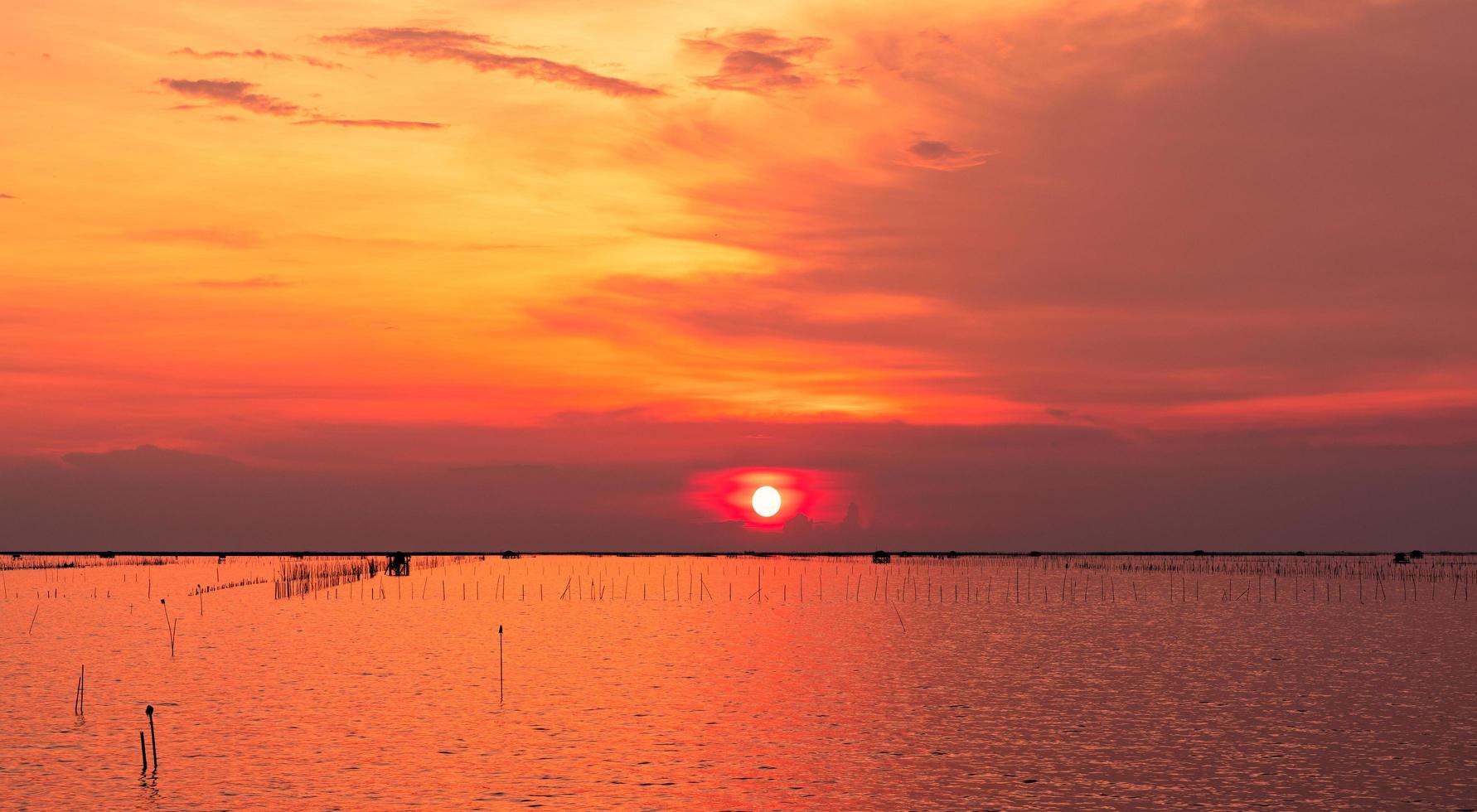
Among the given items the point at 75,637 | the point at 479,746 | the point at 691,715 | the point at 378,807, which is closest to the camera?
the point at 378,807

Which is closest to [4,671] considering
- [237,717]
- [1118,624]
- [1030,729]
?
[237,717]

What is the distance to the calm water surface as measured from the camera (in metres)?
32.8

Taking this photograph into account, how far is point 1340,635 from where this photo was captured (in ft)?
259

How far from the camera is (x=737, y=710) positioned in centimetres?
4662

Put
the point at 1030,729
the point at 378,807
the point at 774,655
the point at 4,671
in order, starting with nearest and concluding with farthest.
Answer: the point at 378,807 → the point at 1030,729 → the point at 4,671 → the point at 774,655

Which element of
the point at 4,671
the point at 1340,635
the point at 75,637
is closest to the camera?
the point at 4,671

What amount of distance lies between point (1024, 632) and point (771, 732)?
4225cm

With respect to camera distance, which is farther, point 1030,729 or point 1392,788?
point 1030,729

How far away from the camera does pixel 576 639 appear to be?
242 feet

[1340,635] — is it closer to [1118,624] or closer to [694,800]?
[1118,624]

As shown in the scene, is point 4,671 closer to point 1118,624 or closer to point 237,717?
point 237,717

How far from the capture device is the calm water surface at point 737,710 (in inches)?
1293

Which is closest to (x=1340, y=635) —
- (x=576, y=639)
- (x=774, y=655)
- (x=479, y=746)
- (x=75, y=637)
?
(x=774, y=655)

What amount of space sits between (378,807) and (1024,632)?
56143 mm
